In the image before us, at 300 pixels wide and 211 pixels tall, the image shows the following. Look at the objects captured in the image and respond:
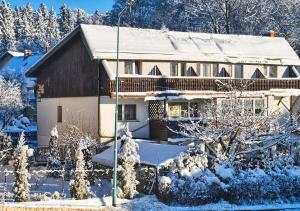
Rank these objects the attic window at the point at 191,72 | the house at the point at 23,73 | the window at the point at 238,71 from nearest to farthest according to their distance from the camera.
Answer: the attic window at the point at 191,72 → the window at the point at 238,71 → the house at the point at 23,73

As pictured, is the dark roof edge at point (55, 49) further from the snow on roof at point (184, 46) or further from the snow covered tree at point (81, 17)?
the snow covered tree at point (81, 17)

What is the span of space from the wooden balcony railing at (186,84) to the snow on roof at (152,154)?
13.1 feet

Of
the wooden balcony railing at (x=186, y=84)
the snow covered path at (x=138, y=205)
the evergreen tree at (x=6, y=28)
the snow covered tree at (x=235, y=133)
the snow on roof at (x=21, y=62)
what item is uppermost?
the evergreen tree at (x=6, y=28)

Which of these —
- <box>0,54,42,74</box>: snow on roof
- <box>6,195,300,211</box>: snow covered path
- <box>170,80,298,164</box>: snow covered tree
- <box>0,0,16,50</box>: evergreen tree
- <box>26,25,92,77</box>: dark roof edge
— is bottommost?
<box>6,195,300,211</box>: snow covered path

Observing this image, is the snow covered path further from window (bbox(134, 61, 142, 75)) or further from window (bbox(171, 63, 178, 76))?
window (bbox(171, 63, 178, 76))

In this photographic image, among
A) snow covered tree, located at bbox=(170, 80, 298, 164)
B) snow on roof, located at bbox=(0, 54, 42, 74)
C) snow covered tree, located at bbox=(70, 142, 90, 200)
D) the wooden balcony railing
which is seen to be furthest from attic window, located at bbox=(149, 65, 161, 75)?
snow on roof, located at bbox=(0, 54, 42, 74)

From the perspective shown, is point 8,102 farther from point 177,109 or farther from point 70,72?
point 177,109

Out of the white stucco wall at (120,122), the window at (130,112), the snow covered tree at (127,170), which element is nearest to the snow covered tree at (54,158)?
the white stucco wall at (120,122)

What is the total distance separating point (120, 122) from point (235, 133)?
8.46 meters

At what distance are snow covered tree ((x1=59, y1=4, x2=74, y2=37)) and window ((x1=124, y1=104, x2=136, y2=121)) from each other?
77.6 metres

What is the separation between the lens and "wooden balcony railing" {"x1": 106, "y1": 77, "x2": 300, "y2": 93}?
30675mm

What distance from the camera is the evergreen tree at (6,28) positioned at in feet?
293

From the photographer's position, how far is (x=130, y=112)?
32125 millimetres

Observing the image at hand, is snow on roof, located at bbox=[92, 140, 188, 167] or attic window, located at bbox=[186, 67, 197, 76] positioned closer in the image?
snow on roof, located at bbox=[92, 140, 188, 167]
